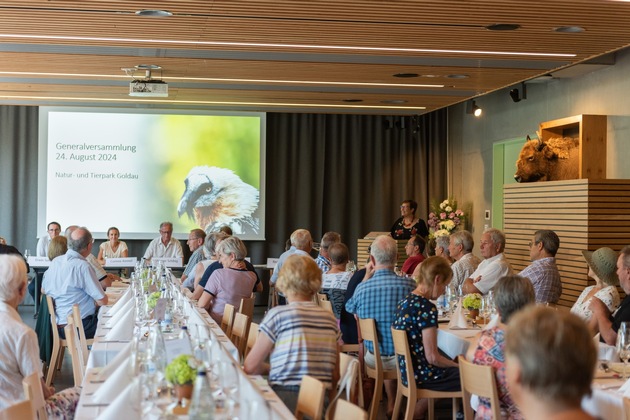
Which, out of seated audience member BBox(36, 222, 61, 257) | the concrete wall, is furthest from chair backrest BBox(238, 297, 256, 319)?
seated audience member BBox(36, 222, 61, 257)

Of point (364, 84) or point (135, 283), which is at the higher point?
point (364, 84)

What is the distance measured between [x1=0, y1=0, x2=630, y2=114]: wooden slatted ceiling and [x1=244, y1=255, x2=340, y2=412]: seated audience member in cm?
313

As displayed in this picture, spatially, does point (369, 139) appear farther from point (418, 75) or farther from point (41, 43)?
point (41, 43)

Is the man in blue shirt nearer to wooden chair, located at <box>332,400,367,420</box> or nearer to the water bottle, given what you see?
wooden chair, located at <box>332,400,367,420</box>

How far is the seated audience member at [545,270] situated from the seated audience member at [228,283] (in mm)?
2605

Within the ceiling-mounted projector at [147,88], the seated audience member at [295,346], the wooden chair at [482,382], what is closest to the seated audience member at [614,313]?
the wooden chair at [482,382]

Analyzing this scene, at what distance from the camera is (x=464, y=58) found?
9539 mm

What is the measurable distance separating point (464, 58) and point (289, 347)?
5704 millimetres

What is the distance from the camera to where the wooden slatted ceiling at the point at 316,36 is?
23.7 ft

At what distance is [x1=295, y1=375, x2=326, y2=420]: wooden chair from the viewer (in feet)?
12.2

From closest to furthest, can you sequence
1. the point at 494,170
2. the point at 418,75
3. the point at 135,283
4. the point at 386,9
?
the point at 386,9 → the point at 135,283 → the point at 418,75 → the point at 494,170

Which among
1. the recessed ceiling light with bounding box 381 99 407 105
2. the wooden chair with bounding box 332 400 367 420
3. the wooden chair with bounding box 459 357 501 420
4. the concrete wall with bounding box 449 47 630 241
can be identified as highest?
the recessed ceiling light with bounding box 381 99 407 105

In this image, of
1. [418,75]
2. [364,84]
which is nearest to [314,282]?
[418,75]

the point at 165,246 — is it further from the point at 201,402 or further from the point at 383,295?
the point at 201,402
